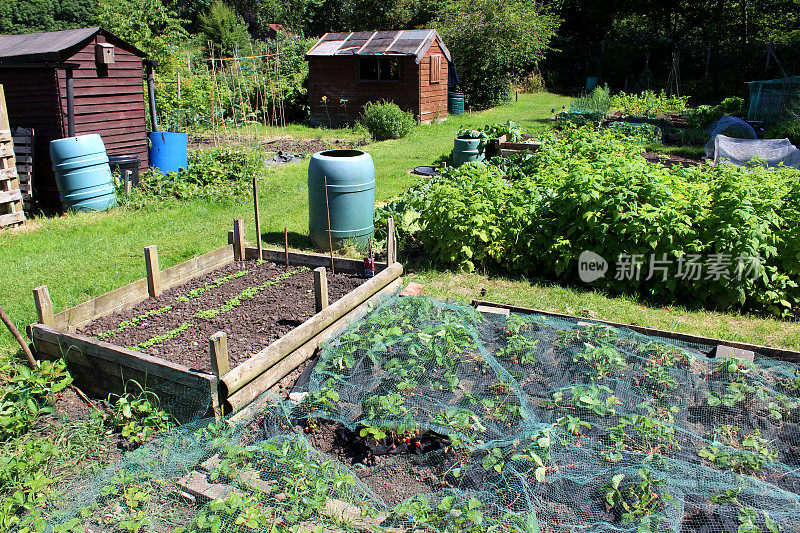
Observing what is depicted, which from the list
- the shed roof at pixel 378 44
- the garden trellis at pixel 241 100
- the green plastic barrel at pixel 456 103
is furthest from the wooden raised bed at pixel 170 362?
the green plastic barrel at pixel 456 103

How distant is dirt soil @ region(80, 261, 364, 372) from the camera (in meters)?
4.46

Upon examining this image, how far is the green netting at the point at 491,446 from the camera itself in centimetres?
277

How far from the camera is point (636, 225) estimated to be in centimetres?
554

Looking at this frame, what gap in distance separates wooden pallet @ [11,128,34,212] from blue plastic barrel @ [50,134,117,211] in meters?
0.53

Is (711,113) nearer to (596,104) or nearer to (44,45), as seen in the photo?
(596,104)

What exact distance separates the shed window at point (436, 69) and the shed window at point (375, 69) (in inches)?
48.4

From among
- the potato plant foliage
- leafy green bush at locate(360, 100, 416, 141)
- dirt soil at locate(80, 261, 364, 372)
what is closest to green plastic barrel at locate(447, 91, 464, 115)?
leafy green bush at locate(360, 100, 416, 141)

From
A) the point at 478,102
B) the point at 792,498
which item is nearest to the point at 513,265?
the point at 792,498

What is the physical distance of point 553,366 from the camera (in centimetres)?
404

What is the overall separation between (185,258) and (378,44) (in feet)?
49.2

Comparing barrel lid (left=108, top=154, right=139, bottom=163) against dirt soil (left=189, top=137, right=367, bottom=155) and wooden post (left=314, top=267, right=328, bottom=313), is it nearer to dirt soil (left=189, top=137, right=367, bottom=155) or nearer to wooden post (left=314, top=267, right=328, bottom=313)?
dirt soil (left=189, top=137, right=367, bottom=155)

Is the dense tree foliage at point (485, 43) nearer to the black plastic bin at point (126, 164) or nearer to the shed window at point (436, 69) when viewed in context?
the shed window at point (436, 69)

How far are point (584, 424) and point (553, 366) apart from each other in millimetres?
833

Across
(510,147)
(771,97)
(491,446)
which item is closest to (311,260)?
(491,446)
